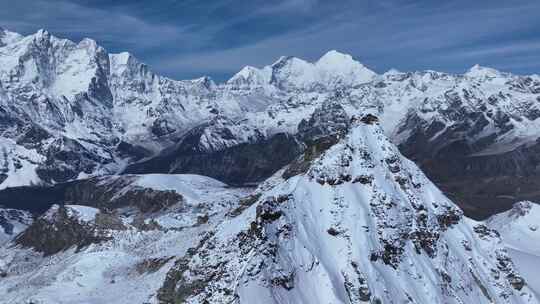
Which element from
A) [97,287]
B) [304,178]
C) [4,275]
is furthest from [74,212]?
[304,178]

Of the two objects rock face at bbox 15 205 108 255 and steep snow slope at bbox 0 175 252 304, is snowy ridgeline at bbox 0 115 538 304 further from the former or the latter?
rock face at bbox 15 205 108 255

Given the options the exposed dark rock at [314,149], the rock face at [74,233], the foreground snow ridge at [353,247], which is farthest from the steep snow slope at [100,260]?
the exposed dark rock at [314,149]

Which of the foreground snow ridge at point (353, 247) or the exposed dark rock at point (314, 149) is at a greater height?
the exposed dark rock at point (314, 149)

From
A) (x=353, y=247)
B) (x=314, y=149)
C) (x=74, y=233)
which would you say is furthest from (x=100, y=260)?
(x=353, y=247)

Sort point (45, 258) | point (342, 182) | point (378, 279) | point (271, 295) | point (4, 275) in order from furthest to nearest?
point (45, 258)
point (4, 275)
point (342, 182)
point (378, 279)
point (271, 295)

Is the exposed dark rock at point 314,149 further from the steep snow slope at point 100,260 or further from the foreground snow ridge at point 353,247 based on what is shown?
the steep snow slope at point 100,260

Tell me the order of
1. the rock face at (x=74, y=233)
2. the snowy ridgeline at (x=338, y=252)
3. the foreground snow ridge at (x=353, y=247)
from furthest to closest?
the rock face at (x=74, y=233) < the snowy ridgeline at (x=338, y=252) < the foreground snow ridge at (x=353, y=247)

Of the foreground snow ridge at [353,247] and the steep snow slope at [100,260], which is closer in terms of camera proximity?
the foreground snow ridge at [353,247]

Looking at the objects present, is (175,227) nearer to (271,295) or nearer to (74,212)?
(74,212)
